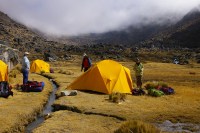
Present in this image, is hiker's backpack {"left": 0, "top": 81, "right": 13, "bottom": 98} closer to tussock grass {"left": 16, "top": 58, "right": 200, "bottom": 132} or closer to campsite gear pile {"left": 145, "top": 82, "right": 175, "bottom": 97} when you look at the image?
tussock grass {"left": 16, "top": 58, "right": 200, "bottom": 132}

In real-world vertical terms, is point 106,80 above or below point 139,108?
above

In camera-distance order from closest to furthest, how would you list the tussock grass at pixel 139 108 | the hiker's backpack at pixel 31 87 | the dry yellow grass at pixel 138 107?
the tussock grass at pixel 139 108 < the dry yellow grass at pixel 138 107 < the hiker's backpack at pixel 31 87

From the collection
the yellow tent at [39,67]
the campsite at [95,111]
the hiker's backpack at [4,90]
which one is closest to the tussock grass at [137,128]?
the campsite at [95,111]

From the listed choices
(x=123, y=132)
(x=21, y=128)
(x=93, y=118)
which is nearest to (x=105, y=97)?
(x=93, y=118)

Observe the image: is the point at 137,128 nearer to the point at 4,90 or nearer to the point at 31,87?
the point at 4,90

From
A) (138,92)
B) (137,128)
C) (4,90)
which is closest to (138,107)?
(138,92)

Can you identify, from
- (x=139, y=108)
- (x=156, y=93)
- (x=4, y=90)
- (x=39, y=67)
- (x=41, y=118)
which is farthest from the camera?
(x=39, y=67)

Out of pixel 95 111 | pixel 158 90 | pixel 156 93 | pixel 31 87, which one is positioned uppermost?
pixel 31 87

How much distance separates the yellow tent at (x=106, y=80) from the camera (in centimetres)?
2252

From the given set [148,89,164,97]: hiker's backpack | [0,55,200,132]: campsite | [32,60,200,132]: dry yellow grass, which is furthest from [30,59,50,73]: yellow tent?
[148,89,164,97]: hiker's backpack

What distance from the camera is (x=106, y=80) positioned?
22594 mm

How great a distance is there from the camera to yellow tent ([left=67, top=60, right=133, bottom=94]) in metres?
22.5

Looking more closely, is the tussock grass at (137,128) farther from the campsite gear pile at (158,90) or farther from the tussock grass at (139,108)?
the campsite gear pile at (158,90)

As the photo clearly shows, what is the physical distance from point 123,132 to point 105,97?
916 centimetres
